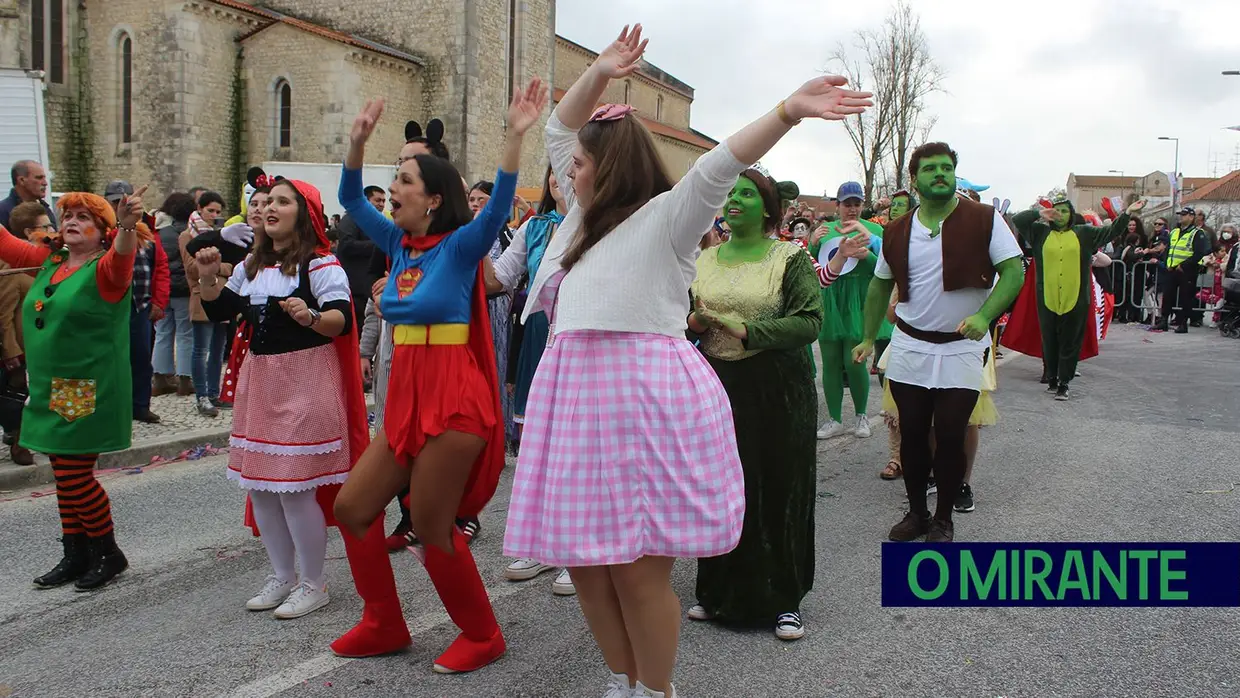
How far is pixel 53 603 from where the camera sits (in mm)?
4121

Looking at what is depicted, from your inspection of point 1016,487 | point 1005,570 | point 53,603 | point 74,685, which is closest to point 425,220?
point 74,685

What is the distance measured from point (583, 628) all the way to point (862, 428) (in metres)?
4.68

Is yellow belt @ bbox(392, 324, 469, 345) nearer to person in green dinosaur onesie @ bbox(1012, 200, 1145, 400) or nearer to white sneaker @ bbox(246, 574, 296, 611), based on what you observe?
white sneaker @ bbox(246, 574, 296, 611)

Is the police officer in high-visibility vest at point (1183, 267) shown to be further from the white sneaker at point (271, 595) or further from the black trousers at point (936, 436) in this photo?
the white sneaker at point (271, 595)

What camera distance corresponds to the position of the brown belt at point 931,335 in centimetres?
469

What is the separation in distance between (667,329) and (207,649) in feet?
7.42

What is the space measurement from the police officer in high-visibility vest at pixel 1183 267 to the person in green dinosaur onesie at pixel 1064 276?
28.5 feet

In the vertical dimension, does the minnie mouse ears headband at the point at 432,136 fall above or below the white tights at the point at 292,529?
above

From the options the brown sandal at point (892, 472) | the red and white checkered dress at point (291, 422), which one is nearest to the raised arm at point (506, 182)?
the red and white checkered dress at point (291, 422)

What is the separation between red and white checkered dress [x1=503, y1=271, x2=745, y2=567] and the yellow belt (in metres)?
0.80

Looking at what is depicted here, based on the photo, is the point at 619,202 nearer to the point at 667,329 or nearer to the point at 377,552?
the point at 667,329

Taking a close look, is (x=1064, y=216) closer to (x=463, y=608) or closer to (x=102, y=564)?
(x=463, y=608)

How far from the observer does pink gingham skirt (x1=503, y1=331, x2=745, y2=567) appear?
2590 millimetres

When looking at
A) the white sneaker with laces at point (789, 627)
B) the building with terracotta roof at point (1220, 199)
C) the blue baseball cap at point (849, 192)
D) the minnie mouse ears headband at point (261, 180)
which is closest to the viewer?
the white sneaker with laces at point (789, 627)
